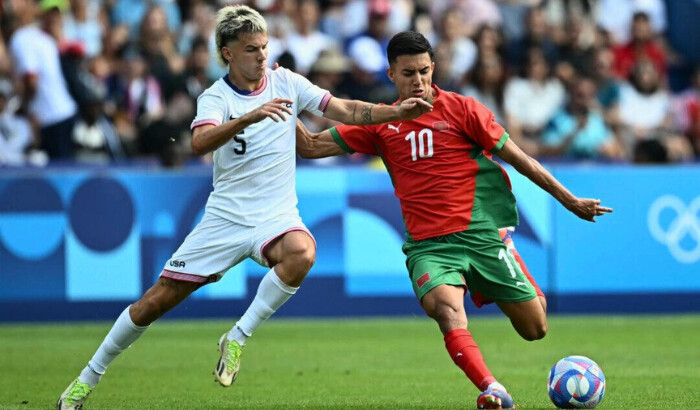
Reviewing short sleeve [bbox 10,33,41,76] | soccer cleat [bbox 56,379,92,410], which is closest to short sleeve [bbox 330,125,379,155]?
soccer cleat [bbox 56,379,92,410]

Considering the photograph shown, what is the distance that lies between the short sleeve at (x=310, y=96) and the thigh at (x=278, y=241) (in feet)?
2.61

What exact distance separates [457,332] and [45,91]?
9.83 metres

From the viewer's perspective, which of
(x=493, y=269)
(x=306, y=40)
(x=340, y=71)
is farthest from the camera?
(x=306, y=40)

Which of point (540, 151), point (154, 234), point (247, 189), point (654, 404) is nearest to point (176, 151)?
point (154, 234)

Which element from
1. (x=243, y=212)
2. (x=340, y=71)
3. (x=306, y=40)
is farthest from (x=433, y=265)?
(x=306, y=40)

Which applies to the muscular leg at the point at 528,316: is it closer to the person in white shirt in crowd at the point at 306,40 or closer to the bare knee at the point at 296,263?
the bare knee at the point at 296,263

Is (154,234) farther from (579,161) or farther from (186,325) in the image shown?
(579,161)

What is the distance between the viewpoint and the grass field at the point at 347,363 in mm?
8844

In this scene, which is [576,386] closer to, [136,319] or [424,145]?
[424,145]

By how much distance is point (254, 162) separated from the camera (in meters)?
8.44

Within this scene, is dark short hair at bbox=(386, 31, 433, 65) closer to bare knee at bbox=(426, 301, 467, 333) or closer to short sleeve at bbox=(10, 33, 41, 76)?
bare knee at bbox=(426, 301, 467, 333)

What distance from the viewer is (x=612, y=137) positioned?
17.5 metres

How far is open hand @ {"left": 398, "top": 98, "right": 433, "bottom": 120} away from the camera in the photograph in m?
7.89

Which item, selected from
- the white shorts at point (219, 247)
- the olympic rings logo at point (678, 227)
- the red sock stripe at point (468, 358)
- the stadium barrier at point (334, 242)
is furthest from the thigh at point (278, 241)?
the olympic rings logo at point (678, 227)
